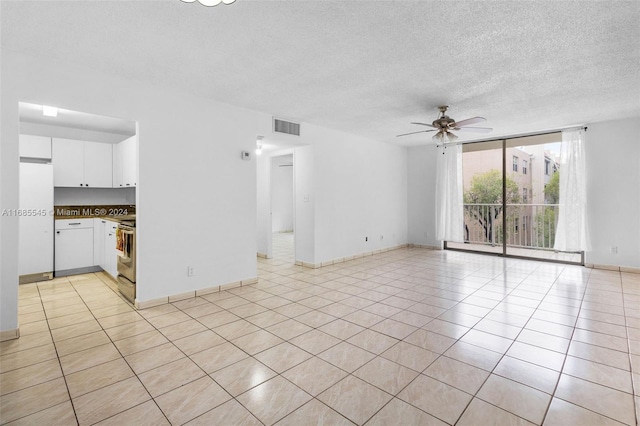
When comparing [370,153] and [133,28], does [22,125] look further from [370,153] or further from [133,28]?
[370,153]

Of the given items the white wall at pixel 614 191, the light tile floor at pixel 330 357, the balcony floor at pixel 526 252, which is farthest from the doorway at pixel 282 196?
the white wall at pixel 614 191

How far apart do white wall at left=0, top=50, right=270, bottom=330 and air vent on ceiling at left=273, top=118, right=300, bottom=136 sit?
189 mm

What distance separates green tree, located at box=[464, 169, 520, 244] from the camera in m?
6.82

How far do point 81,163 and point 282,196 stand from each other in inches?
280

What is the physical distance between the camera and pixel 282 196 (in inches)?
464

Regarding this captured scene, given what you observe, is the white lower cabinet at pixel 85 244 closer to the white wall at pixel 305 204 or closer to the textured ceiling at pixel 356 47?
the textured ceiling at pixel 356 47

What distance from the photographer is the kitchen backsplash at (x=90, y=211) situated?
5.16 m

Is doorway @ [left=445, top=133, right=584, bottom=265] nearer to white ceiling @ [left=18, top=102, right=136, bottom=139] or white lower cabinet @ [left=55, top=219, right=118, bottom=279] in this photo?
white ceiling @ [left=18, top=102, right=136, bottom=139]

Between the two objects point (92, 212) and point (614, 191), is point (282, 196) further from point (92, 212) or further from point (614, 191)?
point (614, 191)

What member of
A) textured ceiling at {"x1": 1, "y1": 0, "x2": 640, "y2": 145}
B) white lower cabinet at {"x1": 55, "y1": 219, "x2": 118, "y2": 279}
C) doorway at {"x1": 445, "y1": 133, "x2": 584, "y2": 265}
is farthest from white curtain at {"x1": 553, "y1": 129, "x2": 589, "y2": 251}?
white lower cabinet at {"x1": 55, "y1": 219, "x2": 118, "y2": 279}

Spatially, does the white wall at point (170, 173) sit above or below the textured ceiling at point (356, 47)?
below

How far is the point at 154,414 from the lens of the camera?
180cm

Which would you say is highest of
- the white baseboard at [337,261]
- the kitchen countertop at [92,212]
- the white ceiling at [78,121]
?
the white ceiling at [78,121]

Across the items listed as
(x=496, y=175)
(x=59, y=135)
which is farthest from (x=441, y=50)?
(x=59, y=135)
